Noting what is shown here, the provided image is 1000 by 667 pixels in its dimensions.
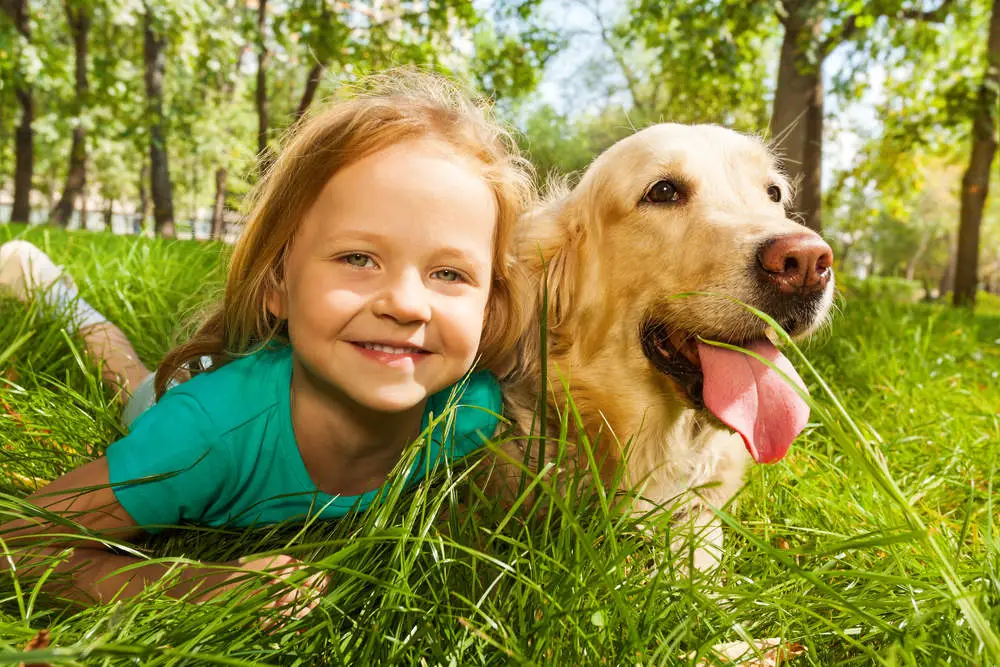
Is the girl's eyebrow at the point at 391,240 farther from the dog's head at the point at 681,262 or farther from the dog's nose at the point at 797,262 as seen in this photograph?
the dog's nose at the point at 797,262

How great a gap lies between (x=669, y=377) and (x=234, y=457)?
4.41 ft

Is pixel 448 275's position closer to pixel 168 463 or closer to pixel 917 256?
pixel 168 463

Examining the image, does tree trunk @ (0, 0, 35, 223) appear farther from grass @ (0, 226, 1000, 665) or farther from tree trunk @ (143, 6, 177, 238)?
grass @ (0, 226, 1000, 665)

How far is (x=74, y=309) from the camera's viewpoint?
3.09 metres

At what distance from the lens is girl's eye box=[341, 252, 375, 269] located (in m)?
1.75

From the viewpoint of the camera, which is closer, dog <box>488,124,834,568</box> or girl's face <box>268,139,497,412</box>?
girl's face <box>268,139,497,412</box>

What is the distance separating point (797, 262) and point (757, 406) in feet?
1.40

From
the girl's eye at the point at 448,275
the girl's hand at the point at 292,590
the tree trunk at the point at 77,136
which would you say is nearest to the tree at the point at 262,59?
the tree trunk at the point at 77,136

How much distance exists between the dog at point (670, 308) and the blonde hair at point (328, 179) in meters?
0.16

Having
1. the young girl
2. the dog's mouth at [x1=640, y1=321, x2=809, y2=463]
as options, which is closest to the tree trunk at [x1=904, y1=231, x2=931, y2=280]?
the dog's mouth at [x1=640, y1=321, x2=809, y2=463]

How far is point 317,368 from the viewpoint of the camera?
1759mm

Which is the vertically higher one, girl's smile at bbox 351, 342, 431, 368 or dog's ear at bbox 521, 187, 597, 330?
dog's ear at bbox 521, 187, 597, 330

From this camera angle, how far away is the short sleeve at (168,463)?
1660 millimetres

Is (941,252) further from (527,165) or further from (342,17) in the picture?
(527,165)
